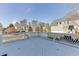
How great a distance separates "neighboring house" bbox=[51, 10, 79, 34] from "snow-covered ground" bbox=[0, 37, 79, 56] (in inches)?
7.4

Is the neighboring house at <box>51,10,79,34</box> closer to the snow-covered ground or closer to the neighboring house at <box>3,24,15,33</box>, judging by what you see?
the snow-covered ground

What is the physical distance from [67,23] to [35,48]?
0.53m

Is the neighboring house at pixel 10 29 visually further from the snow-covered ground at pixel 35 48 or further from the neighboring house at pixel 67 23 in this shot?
the neighboring house at pixel 67 23

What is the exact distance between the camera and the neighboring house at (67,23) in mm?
2256

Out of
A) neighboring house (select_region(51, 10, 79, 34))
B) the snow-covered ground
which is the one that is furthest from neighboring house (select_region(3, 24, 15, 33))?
neighboring house (select_region(51, 10, 79, 34))

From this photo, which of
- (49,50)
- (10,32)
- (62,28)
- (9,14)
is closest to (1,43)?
(10,32)

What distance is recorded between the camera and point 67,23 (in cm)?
227

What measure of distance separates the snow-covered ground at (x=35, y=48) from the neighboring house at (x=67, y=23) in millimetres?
188

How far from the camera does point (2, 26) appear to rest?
226 centimetres

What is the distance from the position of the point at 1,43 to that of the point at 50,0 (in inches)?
33.3

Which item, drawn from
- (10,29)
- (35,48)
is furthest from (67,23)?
(10,29)

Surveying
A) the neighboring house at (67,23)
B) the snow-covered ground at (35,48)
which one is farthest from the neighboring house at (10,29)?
the neighboring house at (67,23)

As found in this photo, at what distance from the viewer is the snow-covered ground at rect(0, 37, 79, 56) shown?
225cm

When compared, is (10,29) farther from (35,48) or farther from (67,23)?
(67,23)
